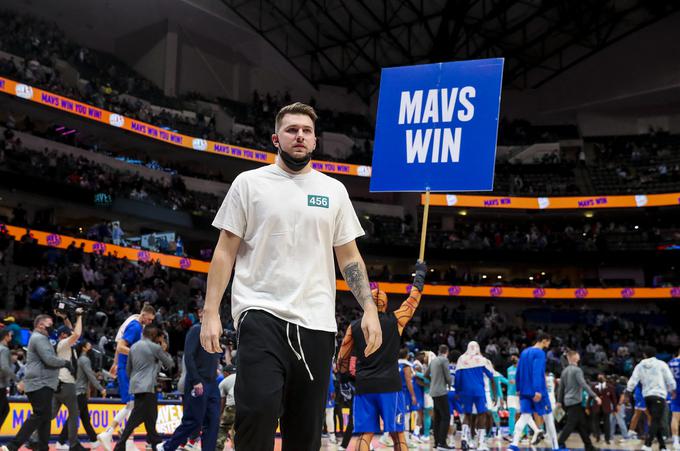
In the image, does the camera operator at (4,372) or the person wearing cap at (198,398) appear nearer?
the person wearing cap at (198,398)

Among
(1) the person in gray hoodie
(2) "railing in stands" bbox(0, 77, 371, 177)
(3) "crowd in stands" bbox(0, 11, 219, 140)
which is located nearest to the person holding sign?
(1) the person in gray hoodie

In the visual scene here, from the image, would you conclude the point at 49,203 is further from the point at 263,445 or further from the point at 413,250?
the point at 263,445

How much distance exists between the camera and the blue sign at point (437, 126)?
6.21 meters

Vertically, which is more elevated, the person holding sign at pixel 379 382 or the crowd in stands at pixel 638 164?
the crowd in stands at pixel 638 164

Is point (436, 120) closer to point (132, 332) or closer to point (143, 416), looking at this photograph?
point (143, 416)

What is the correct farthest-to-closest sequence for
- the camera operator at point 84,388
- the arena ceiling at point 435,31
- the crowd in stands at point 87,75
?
the arena ceiling at point 435,31, the crowd in stands at point 87,75, the camera operator at point 84,388

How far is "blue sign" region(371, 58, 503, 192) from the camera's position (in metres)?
6.21

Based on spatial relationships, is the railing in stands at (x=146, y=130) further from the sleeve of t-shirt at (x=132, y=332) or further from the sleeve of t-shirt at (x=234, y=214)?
the sleeve of t-shirt at (x=234, y=214)

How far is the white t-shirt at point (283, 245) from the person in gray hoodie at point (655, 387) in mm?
12076

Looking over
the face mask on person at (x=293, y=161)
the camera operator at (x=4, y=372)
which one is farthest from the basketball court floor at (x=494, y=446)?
the face mask on person at (x=293, y=161)

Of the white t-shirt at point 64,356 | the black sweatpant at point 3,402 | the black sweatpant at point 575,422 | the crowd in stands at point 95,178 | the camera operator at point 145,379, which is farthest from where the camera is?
the crowd in stands at point 95,178

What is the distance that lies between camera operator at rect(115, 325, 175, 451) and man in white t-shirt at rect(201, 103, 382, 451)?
6.10 metres

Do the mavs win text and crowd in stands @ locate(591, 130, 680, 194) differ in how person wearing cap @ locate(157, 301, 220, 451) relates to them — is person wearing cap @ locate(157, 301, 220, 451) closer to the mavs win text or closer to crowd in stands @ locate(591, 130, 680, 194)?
the mavs win text

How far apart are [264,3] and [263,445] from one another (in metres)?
42.2
